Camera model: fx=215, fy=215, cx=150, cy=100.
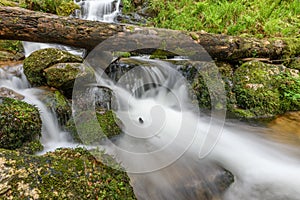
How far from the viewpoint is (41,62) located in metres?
4.44

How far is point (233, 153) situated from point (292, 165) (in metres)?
0.81

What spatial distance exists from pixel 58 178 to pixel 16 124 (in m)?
1.26

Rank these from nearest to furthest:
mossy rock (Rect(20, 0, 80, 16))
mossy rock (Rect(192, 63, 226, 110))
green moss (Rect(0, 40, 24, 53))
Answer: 1. mossy rock (Rect(192, 63, 226, 110))
2. green moss (Rect(0, 40, 24, 53))
3. mossy rock (Rect(20, 0, 80, 16))

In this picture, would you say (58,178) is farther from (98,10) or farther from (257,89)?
(98,10)

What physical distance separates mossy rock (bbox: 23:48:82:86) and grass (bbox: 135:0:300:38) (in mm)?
4653

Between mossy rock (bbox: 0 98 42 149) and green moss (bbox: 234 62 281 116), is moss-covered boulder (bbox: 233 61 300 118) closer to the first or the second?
green moss (bbox: 234 62 281 116)

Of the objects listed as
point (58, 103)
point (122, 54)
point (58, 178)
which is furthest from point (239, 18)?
point (58, 178)

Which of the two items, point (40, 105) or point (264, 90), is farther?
point (264, 90)

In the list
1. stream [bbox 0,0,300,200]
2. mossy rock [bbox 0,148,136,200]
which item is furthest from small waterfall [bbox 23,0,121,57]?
mossy rock [bbox 0,148,136,200]

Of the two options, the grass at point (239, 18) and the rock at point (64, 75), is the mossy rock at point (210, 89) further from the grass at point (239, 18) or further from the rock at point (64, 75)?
the rock at point (64, 75)

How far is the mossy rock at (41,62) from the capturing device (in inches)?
174

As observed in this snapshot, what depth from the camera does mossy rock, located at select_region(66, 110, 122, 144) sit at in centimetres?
331

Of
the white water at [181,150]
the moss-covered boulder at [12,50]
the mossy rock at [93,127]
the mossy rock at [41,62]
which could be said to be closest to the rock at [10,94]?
the mossy rock at [41,62]

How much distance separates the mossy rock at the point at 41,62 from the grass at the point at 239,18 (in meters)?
4.65
